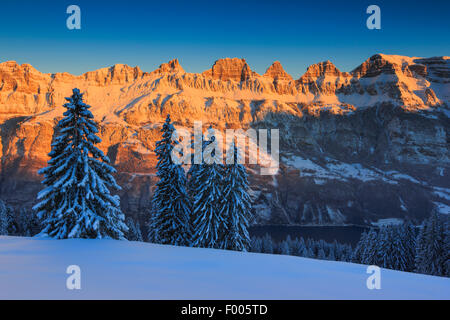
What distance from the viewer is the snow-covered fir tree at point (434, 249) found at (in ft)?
117

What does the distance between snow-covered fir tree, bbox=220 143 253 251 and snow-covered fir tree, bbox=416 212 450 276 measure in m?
23.9

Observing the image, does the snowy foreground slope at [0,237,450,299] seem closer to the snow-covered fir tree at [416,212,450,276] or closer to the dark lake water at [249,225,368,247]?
the snow-covered fir tree at [416,212,450,276]

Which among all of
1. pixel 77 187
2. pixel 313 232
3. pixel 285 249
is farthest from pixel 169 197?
pixel 313 232

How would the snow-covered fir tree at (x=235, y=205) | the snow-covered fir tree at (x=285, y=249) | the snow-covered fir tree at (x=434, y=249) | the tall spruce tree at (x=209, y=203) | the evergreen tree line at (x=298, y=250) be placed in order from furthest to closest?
the snow-covered fir tree at (x=285, y=249) < the evergreen tree line at (x=298, y=250) < the snow-covered fir tree at (x=434, y=249) < the snow-covered fir tree at (x=235, y=205) < the tall spruce tree at (x=209, y=203)

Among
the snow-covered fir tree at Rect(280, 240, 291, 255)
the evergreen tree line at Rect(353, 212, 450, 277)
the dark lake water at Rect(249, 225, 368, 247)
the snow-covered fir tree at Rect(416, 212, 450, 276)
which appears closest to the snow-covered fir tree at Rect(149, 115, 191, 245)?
the evergreen tree line at Rect(353, 212, 450, 277)

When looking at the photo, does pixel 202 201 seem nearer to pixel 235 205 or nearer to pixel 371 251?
pixel 235 205

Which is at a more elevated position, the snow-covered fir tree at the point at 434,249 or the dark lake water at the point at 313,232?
the snow-covered fir tree at the point at 434,249

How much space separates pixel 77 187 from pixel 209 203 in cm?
1236

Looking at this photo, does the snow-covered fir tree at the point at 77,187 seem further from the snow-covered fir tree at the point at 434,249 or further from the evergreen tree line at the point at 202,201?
the snow-covered fir tree at the point at 434,249

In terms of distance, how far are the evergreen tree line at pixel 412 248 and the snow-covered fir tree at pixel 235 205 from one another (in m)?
23.6

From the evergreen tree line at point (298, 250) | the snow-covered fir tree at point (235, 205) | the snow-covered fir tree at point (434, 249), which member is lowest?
the evergreen tree line at point (298, 250)

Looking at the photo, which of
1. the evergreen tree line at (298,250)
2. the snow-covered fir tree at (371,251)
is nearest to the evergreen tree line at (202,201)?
the snow-covered fir tree at (371,251)
